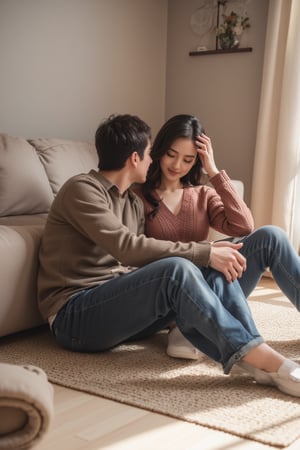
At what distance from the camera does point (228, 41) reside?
151 inches

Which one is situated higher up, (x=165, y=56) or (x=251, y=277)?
(x=165, y=56)

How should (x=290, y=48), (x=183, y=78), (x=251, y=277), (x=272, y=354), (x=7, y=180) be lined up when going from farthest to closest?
(x=183, y=78) → (x=290, y=48) → (x=7, y=180) → (x=251, y=277) → (x=272, y=354)

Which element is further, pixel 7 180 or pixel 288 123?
pixel 288 123

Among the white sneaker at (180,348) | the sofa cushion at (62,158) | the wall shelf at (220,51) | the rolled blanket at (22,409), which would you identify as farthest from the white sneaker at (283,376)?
the wall shelf at (220,51)

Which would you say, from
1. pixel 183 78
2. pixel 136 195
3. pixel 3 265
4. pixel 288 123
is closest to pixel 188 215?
pixel 136 195

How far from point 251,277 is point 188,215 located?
322 mm

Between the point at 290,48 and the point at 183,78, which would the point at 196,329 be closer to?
the point at 290,48

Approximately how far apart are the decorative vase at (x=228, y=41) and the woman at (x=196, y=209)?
5.53 ft

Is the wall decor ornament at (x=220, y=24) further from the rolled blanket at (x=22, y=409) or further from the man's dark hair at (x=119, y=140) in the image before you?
the rolled blanket at (x=22, y=409)

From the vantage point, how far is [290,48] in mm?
3434

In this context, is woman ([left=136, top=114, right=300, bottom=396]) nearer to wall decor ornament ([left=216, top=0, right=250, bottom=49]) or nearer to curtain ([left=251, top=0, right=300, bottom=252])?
curtain ([left=251, top=0, right=300, bottom=252])

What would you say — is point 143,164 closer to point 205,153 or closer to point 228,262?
point 205,153

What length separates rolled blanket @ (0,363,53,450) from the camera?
2.78 feet

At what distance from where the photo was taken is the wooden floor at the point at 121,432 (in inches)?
58.1
